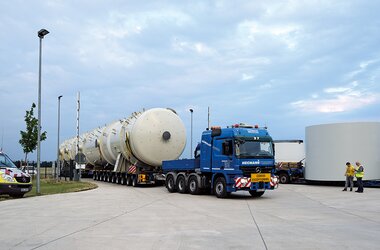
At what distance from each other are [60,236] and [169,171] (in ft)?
44.9

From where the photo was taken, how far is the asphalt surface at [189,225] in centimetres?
812

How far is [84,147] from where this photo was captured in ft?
117

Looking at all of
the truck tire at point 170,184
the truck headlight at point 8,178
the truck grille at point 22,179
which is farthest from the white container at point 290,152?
the truck headlight at point 8,178

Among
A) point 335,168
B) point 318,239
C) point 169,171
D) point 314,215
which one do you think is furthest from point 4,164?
point 335,168

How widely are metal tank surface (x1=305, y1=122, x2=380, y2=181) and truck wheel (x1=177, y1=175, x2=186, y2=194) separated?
30.8 ft

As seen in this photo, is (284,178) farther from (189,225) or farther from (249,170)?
(189,225)

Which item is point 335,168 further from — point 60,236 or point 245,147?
point 60,236

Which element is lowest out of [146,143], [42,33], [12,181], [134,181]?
[134,181]

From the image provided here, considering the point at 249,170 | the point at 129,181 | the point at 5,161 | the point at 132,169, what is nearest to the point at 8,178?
the point at 5,161

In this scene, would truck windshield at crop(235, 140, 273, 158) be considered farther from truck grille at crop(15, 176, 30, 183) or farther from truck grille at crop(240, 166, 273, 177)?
truck grille at crop(15, 176, 30, 183)

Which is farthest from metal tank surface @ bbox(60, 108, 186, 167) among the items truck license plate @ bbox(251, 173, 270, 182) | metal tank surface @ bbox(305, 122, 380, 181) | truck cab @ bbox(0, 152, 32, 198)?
metal tank surface @ bbox(305, 122, 380, 181)

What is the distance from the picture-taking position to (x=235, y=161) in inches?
679

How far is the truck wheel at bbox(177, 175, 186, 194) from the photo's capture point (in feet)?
68.2

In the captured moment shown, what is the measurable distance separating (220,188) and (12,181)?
27.2ft
